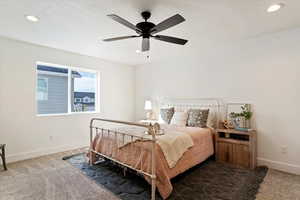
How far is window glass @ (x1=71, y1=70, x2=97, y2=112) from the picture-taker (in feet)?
14.9

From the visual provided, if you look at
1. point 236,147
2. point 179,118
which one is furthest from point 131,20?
point 236,147

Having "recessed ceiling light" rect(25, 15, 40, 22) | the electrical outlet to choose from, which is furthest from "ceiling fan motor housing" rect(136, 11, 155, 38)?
the electrical outlet

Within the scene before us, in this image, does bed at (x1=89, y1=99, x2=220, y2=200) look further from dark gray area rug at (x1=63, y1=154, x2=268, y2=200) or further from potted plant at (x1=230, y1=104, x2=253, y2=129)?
potted plant at (x1=230, y1=104, x2=253, y2=129)

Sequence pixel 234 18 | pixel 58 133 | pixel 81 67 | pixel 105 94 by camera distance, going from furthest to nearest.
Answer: pixel 105 94
pixel 81 67
pixel 58 133
pixel 234 18

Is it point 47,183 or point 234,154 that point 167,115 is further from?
point 47,183

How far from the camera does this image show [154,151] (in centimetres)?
203

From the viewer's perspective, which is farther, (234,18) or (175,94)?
(175,94)

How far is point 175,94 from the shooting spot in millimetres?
4707

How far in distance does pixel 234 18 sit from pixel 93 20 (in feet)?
7.10

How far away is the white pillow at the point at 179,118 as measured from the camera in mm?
3803

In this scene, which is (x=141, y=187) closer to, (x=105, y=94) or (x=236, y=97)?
(x=236, y=97)

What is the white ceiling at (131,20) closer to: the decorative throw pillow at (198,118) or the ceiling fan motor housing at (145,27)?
the ceiling fan motor housing at (145,27)

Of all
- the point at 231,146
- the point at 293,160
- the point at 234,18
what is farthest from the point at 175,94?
the point at 293,160

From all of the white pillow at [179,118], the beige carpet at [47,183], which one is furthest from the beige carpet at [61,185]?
the white pillow at [179,118]
